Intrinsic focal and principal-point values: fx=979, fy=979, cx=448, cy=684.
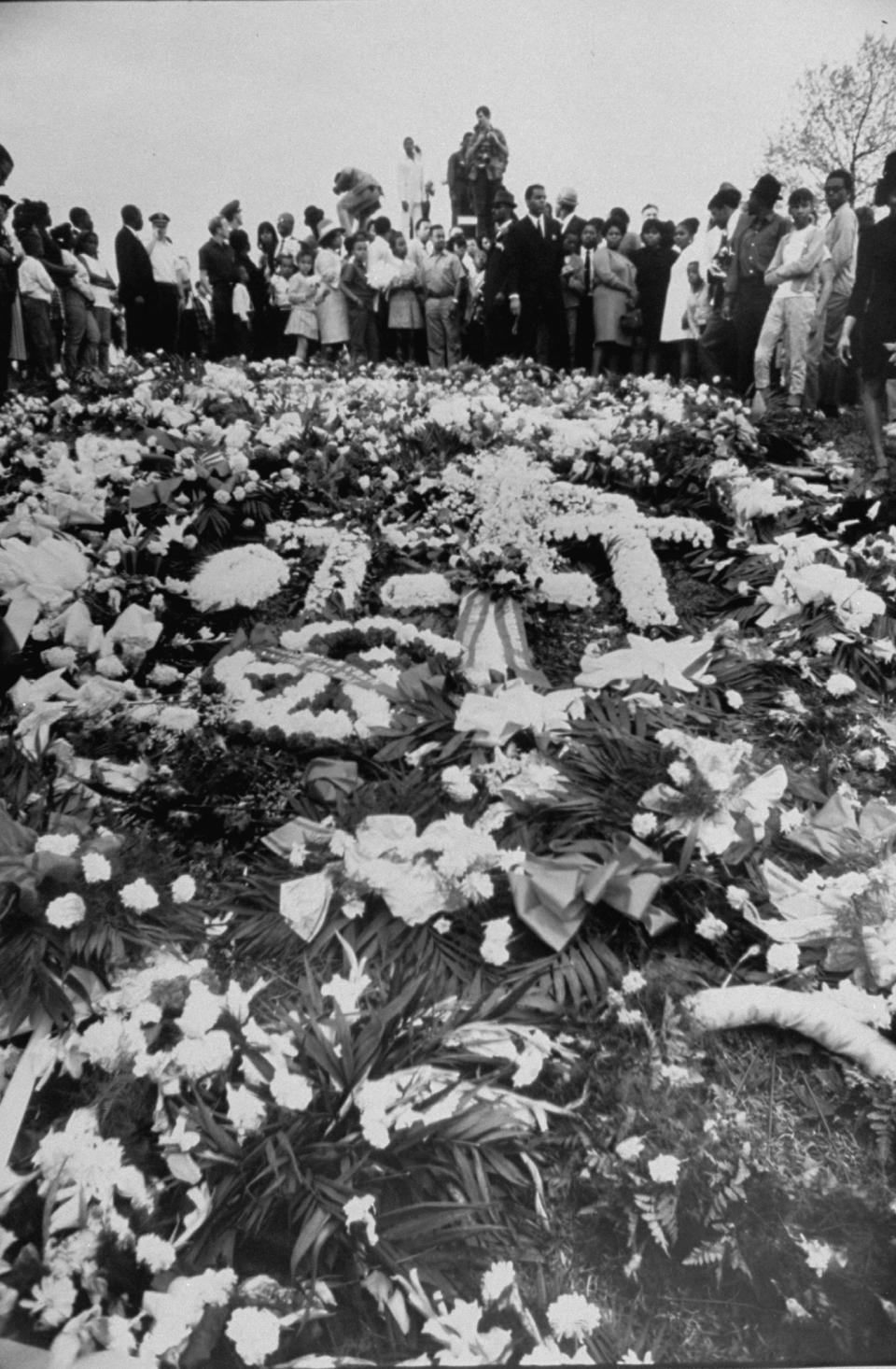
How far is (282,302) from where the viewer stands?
316 cm

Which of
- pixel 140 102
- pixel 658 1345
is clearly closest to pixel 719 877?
pixel 658 1345

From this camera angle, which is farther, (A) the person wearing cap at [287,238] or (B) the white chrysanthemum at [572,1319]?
(A) the person wearing cap at [287,238]

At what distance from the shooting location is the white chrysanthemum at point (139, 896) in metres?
1.89

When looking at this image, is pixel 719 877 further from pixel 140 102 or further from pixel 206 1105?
pixel 140 102

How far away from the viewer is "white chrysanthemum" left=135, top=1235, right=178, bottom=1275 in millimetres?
1545

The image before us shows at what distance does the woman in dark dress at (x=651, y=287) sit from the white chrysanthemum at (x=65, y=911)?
7.06 ft


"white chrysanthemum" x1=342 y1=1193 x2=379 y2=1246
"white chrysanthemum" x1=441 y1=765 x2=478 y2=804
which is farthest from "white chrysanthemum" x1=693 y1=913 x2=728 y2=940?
"white chrysanthemum" x1=342 y1=1193 x2=379 y2=1246

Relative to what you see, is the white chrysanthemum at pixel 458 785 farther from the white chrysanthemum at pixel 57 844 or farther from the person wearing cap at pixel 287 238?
the person wearing cap at pixel 287 238

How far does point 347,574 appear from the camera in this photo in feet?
9.13

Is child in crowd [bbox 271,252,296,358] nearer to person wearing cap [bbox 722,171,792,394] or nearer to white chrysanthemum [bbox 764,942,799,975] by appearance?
person wearing cap [bbox 722,171,792,394]

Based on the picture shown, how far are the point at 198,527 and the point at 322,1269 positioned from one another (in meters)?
2.00

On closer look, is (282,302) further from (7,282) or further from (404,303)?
(7,282)

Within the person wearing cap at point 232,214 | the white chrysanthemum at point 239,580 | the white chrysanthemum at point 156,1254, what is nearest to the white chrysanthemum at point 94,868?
the white chrysanthemum at point 156,1254


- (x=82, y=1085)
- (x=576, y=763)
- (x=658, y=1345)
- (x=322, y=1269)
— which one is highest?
(x=576, y=763)
